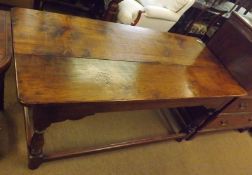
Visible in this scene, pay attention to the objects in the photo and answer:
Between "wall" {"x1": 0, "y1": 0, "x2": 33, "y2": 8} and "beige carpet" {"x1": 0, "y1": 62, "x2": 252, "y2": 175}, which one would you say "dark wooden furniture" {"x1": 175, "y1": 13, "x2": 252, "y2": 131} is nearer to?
"beige carpet" {"x1": 0, "y1": 62, "x2": 252, "y2": 175}

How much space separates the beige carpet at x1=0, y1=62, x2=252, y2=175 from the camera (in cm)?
135

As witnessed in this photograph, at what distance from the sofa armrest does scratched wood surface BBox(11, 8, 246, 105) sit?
0.78m

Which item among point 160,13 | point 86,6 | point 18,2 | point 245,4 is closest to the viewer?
point 18,2

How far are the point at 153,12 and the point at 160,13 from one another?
0.27ft

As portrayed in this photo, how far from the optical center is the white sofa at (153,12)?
7.52 feet

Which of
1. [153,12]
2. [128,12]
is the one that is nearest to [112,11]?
[128,12]

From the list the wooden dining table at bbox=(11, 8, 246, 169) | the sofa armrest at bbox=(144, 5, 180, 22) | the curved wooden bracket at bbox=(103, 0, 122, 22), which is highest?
the wooden dining table at bbox=(11, 8, 246, 169)

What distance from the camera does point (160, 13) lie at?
2.34 m

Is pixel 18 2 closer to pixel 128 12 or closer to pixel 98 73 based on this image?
pixel 128 12

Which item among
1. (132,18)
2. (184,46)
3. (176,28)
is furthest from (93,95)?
(176,28)

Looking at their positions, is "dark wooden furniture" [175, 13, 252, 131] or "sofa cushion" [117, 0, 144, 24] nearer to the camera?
"dark wooden furniture" [175, 13, 252, 131]

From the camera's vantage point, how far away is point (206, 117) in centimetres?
171

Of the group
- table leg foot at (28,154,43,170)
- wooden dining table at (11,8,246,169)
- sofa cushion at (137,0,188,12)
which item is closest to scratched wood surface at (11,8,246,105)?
wooden dining table at (11,8,246,169)

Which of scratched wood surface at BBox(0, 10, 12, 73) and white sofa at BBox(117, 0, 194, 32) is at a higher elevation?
scratched wood surface at BBox(0, 10, 12, 73)
